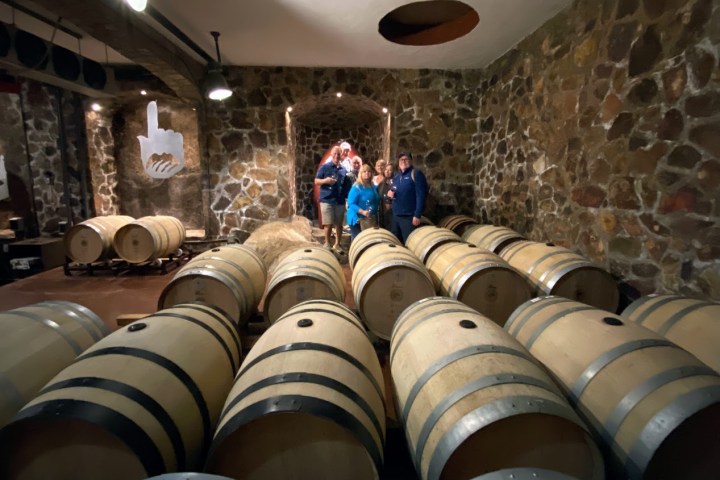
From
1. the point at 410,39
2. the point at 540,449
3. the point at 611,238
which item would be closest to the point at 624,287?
the point at 611,238

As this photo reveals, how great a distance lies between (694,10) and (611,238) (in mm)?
1802

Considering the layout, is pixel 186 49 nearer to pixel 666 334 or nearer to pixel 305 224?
pixel 305 224

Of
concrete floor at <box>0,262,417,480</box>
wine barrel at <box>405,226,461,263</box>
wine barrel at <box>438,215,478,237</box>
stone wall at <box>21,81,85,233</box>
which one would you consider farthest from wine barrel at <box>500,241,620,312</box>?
stone wall at <box>21,81,85,233</box>

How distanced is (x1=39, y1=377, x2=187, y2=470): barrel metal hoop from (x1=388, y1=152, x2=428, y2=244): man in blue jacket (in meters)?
4.37

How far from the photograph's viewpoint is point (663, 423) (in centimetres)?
132

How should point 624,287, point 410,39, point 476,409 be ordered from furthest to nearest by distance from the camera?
point 410,39 < point 624,287 < point 476,409

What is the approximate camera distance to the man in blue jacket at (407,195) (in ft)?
17.7

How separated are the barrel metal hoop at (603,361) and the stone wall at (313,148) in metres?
9.37

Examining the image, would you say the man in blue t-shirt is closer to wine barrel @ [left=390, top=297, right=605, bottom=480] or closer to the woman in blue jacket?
the woman in blue jacket

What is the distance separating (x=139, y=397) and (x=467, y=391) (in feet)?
3.96

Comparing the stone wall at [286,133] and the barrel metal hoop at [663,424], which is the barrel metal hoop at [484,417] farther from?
the stone wall at [286,133]

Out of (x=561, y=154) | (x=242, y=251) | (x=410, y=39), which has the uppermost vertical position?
(x=410, y=39)

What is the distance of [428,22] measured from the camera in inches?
205

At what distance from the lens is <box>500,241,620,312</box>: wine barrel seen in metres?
3.02
